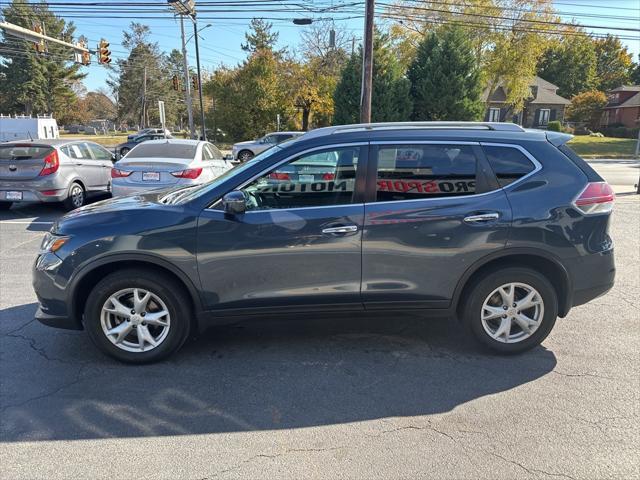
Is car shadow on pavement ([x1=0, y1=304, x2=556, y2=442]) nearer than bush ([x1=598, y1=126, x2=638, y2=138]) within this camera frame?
Yes

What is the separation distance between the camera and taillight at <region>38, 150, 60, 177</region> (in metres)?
8.67

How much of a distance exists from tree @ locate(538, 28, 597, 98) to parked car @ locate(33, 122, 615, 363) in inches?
2755

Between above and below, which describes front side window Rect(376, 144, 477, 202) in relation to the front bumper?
above

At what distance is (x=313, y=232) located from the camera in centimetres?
337

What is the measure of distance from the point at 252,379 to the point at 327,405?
638 millimetres

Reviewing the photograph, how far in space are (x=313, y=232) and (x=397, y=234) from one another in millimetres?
637

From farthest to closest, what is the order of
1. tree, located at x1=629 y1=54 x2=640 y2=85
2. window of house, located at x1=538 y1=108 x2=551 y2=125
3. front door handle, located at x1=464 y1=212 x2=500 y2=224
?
tree, located at x1=629 y1=54 x2=640 y2=85 < window of house, located at x1=538 y1=108 x2=551 y2=125 < front door handle, located at x1=464 y1=212 x2=500 y2=224

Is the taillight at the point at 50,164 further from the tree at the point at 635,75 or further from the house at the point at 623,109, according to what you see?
the tree at the point at 635,75

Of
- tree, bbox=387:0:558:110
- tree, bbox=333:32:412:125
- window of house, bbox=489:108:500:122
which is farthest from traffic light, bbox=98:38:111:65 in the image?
window of house, bbox=489:108:500:122

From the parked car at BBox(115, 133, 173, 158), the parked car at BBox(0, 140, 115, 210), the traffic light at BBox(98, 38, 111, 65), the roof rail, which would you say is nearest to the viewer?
the roof rail

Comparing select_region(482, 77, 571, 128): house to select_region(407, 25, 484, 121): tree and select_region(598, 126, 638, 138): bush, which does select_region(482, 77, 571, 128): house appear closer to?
select_region(598, 126, 638, 138): bush

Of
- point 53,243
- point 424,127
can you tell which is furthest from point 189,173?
point 424,127

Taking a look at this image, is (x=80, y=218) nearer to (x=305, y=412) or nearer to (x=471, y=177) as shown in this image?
(x=305, y=412)

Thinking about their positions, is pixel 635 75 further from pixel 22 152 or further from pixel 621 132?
pixel 22 152
